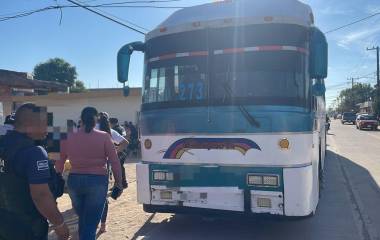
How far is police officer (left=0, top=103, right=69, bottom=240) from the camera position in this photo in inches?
108

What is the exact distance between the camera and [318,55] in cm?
532

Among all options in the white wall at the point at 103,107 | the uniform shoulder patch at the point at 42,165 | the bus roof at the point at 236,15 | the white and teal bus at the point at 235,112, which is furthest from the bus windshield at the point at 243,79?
the white wall at the point at 103,107

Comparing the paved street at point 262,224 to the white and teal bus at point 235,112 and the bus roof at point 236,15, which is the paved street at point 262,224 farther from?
the bus roof at point 236,15

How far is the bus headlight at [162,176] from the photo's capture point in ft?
18.9

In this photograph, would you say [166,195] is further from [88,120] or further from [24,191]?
[24,191]

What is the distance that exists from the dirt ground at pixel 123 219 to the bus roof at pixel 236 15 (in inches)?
118

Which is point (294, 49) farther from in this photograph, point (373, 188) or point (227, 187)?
point (373, 188)

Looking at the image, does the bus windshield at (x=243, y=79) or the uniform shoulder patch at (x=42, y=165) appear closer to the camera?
the uniform shoulder patch at (x=42, y=165)

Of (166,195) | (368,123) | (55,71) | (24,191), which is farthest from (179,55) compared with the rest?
(55,71)

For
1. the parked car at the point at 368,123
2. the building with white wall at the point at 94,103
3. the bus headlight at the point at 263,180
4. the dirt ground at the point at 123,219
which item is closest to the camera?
the bus headlight at the point at 263,180

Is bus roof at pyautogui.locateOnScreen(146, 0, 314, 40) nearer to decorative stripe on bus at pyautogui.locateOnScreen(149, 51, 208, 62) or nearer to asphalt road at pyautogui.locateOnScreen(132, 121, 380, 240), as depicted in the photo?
decorative stripe on bus at pyautogui.locateOnScreen(149, 51, 208, 62)

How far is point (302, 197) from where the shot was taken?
5.11 metres

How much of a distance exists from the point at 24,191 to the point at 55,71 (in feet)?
203

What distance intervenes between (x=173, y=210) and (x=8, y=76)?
7.59 metres
